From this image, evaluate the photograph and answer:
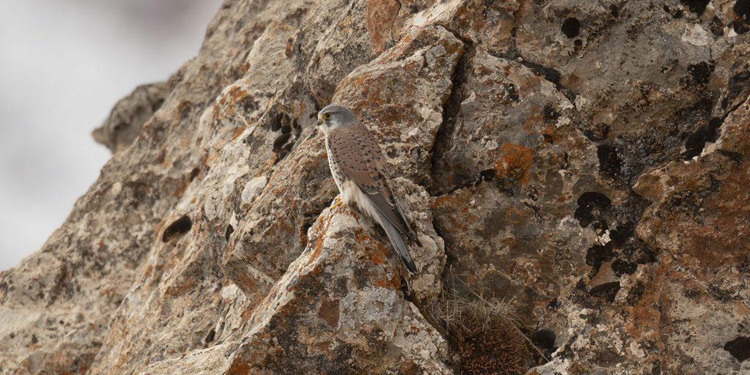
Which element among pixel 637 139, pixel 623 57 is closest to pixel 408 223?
pixel 637 139

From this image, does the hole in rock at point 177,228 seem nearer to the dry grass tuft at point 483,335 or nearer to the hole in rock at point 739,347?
the dry grass tuft at point 483,335

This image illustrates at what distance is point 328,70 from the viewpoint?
785 centimetres

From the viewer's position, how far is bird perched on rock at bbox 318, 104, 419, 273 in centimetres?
489

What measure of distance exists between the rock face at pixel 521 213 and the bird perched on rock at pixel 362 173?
0.17 m

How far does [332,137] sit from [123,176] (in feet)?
23.4

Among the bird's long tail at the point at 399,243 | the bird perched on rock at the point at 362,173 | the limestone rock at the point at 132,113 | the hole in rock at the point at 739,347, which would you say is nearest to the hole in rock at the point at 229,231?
the bird perched on rock at the point at 362,173

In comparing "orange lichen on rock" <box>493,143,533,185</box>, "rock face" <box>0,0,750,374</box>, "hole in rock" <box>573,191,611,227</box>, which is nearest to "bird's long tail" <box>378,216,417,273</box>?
"rock face" <box>0,0,750,374</box>

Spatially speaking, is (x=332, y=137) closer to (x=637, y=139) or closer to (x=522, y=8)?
(x=522, y=8)

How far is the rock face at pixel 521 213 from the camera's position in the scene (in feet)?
15.2

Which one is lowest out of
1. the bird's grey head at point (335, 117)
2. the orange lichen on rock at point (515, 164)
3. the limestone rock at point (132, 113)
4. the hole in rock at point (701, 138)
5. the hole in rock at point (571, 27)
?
the hole in rock at point (701, 138)

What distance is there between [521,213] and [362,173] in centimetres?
140

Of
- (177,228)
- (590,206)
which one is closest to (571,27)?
(590,206)

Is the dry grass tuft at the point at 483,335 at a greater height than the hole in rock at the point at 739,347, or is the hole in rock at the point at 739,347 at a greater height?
the dry grass tuft at the point at 483,335

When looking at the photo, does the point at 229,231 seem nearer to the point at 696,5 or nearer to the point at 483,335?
the point at 483,335
